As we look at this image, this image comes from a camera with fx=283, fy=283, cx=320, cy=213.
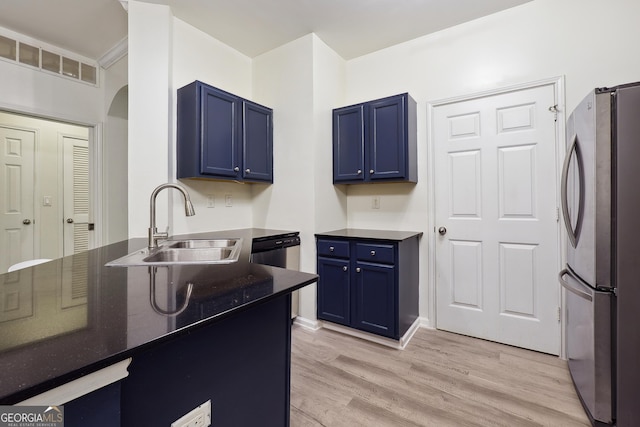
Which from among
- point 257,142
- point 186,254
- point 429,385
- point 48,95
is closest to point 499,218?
point 429,385

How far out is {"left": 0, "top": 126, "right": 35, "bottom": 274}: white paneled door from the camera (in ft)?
9.95

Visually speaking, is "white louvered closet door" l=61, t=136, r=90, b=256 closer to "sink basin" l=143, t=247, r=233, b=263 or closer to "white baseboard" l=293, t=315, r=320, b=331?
"sink basin" l=143, t=247, r=233, b=263

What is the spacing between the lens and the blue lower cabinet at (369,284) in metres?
2.29

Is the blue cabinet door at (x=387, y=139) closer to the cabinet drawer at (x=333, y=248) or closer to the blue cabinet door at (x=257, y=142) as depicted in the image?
the cabinet drawer at (x=333, y=248)

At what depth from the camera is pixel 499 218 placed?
239 cm

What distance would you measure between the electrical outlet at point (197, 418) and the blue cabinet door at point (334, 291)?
68.9 inches

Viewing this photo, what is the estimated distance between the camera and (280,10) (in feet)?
7.85

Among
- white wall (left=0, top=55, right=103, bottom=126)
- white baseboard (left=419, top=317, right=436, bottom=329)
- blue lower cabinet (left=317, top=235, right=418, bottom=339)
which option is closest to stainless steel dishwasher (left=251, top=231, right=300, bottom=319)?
blue lower cabinet (left=317, top=235, right=418, bottom=339)

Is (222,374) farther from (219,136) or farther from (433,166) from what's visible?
(433,166)

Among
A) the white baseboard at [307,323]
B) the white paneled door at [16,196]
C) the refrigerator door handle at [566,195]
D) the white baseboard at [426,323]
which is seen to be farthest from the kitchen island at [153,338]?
the white paneled door at [16,196]

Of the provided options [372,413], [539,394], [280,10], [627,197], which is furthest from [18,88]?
[539,394]

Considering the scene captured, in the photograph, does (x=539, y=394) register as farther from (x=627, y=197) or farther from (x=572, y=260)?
(x=627, y=197)

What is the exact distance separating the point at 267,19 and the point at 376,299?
2610 mm

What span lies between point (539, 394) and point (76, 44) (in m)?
4.96
